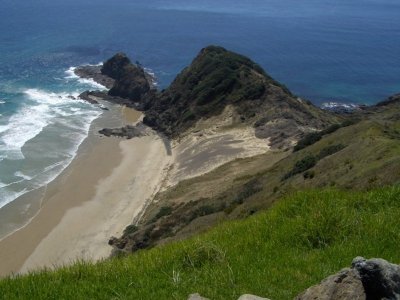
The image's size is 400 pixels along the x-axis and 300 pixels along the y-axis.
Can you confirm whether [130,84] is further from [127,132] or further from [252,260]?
[252,260]

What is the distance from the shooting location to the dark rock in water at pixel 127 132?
7362 cm

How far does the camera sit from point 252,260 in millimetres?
8164

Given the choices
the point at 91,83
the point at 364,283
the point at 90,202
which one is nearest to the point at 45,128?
the point at 90,202

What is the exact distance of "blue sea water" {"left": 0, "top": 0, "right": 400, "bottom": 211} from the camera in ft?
225

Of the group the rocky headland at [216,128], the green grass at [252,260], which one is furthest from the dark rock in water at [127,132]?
the green grass at [252,260]

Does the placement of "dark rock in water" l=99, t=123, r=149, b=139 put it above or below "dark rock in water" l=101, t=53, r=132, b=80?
below

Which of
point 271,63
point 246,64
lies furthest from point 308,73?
point 246,64

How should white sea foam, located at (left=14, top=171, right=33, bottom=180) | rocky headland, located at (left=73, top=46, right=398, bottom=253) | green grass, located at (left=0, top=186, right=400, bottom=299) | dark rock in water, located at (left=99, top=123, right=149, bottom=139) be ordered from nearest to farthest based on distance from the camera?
green grass, located at (left=0, top=186, right=400, bottom=299) → rocky headland, located at (left=73, top=46, right=398, bottom=253) → white sea foam, located at (left=14, top=171, right=33, bottom=180) → dark rock in water, located at (left=99, top=123, right=149, bottom=139)

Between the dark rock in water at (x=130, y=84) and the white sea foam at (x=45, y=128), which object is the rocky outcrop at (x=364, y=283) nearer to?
the white sea foam at (x=45, y=128)

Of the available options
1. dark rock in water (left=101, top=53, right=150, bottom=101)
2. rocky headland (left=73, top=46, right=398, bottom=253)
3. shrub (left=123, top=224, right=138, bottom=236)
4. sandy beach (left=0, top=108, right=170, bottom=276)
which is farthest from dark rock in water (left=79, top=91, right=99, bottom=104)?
shrub (left=123, top=224, right=138, bottom=236)

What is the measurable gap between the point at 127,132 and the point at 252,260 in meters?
67.5

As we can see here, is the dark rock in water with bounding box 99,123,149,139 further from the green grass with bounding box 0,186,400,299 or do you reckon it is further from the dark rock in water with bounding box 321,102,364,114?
the green grass with bounding box 0,186,400,299

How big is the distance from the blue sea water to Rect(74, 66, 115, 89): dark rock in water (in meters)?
2.72

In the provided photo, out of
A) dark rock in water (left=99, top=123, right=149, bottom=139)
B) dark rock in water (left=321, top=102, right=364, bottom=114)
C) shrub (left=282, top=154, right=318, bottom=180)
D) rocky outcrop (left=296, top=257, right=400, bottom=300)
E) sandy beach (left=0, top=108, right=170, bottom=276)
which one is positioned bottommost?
sandy beach (left=0, top=108, right=170, bottom=276)
